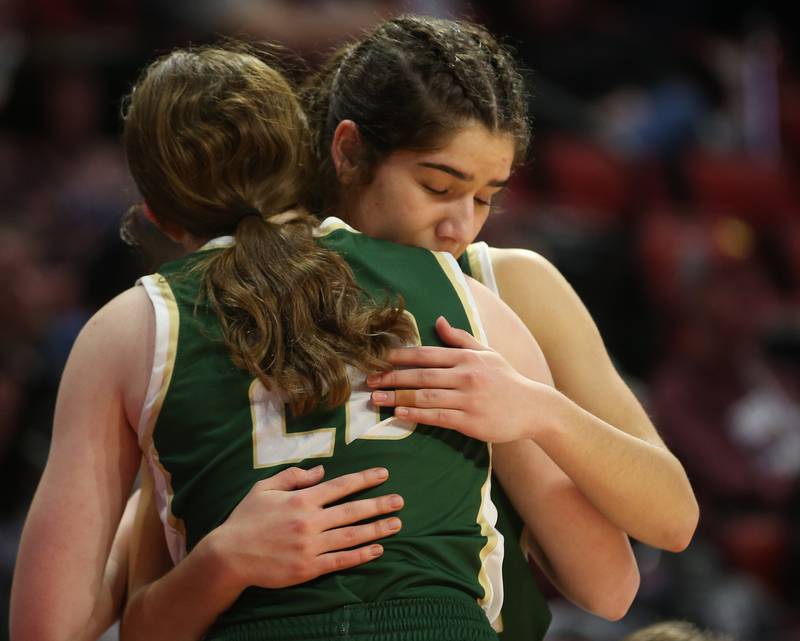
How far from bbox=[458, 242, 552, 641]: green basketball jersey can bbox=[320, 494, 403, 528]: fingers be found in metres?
0.35

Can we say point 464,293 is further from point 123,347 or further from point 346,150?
point 123,347

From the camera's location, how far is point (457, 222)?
218 cm

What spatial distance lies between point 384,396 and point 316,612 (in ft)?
1.13

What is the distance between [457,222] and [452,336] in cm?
32

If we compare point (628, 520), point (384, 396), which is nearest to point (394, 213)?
point (384, 396)

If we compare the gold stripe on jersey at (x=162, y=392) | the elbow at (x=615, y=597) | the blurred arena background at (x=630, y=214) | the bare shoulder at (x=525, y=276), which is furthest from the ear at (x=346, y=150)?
the blurred arena background at (x=630, y=214)

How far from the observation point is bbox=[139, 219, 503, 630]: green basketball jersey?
182 cm

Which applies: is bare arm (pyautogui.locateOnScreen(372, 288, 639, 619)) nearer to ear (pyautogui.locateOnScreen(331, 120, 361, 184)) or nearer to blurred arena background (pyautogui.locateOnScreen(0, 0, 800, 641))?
ear (pyautogui.locateOnScreen(331, 120, 361, 184))

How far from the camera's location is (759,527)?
5055 millimetres

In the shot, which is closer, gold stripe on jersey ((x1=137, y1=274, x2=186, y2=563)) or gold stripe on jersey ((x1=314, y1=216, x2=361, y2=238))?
gold stripe on jersey ((x1=137, y1=274, x2=186, y2=563))

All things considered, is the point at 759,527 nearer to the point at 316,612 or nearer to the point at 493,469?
the point at 493,469

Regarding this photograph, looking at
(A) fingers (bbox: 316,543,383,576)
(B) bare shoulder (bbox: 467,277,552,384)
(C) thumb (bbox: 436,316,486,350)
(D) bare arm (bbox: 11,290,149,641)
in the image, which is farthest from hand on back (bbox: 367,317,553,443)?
(D) bare arm (bbox: 11,290,149,641)

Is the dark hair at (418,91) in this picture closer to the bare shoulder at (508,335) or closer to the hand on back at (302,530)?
the bare shoulder at (508,335)

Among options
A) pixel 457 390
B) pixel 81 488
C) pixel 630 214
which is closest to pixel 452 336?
pixel 457 390
